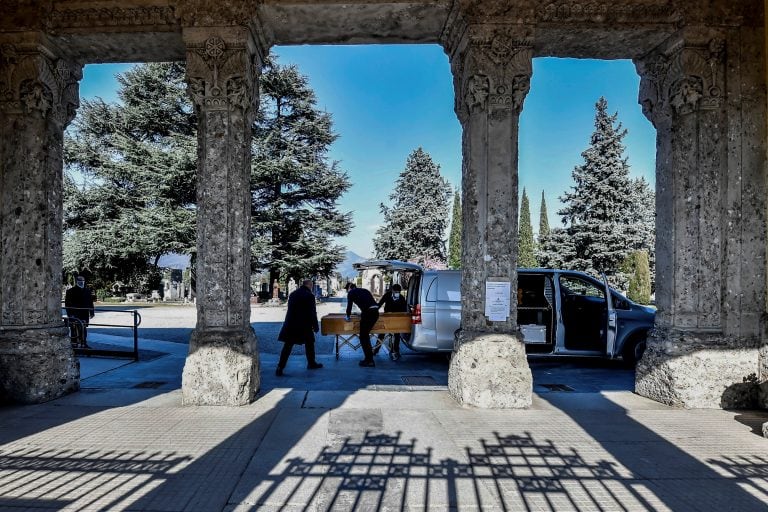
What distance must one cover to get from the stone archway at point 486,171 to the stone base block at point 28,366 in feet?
0.06

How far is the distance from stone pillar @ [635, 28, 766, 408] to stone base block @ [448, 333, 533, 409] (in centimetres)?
203

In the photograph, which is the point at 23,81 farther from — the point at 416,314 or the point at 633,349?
the point at 633,349

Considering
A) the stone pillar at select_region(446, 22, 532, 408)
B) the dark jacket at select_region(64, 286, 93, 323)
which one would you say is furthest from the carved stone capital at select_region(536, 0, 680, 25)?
the dark jacket at select_region(64, 286, 93, 323)

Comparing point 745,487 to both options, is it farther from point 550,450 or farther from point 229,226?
point 229,226

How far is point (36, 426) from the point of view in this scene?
510 cm

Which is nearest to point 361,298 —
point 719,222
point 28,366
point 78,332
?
point 28,366

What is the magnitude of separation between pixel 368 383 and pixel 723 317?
5.16m

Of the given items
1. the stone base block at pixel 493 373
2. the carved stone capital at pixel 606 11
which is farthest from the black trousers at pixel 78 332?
the carved stone capital at pixel 606 11

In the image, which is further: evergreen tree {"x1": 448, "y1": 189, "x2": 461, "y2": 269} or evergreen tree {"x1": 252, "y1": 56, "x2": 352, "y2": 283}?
evergreen tree {"x1": 448, "y1": 189, "x2": 461, "y2": 269}

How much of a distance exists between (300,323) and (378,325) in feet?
6.12

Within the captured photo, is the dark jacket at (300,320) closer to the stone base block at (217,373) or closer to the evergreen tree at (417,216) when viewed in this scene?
the stone base block at (217,373)

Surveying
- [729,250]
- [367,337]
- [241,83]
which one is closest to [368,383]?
[367,337]

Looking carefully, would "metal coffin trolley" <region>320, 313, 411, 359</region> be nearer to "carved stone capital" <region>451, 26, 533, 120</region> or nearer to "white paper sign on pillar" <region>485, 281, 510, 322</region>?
"white paper sign on pillar" <region>485, 281, 510, 322</region>

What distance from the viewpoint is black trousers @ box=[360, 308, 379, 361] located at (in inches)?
365
